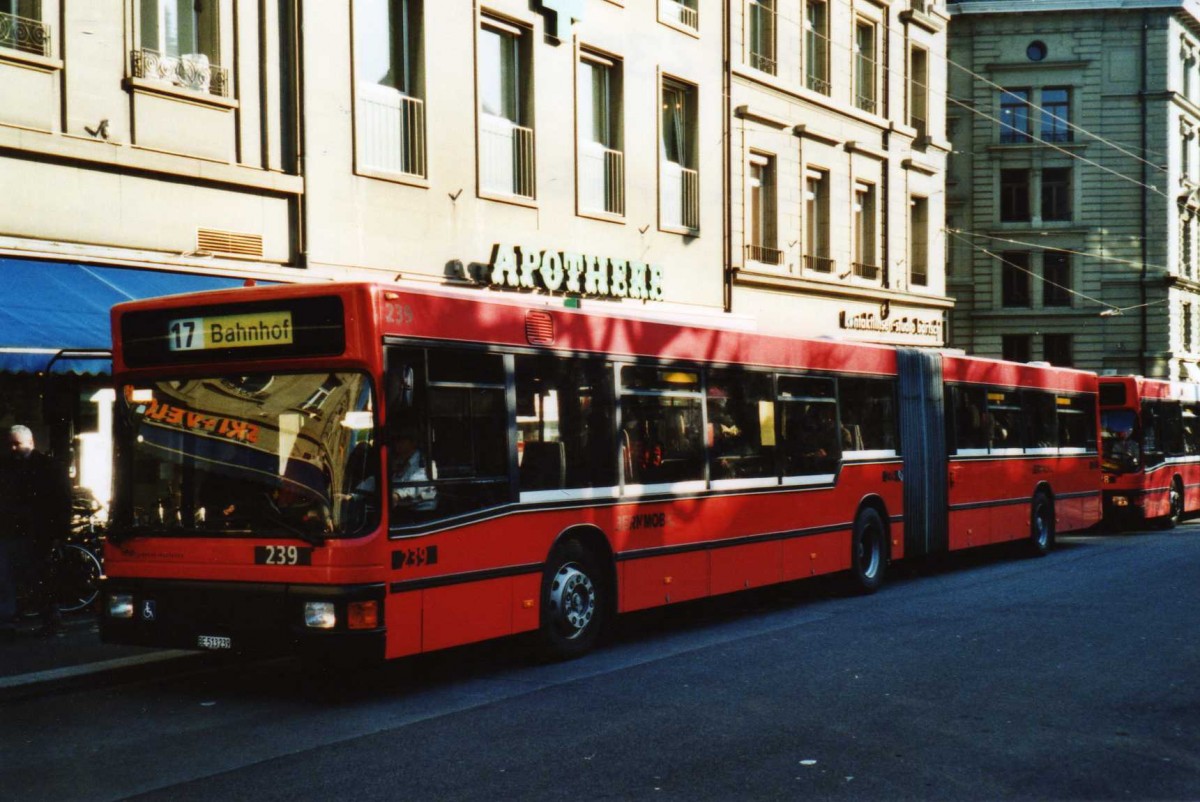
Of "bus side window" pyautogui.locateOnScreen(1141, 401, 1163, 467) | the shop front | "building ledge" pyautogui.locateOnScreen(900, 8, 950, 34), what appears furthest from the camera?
"building ledge" pyautogui.locateOnScreen(900, 8, 950, 34)

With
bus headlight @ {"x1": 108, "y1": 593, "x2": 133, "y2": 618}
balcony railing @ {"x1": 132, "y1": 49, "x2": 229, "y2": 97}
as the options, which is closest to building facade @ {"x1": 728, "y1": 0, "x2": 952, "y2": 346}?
balcony railing @ {"x1": 132, "y1": 49, "x2": 229, "y2": 97}

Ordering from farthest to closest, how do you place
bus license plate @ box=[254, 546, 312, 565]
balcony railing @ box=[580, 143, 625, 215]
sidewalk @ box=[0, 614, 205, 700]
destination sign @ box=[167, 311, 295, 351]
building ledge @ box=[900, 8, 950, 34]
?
1. building ledge @ box=[900, 8, 950, 34]
2. balcony railing @ box=[580, 143, 625, 215]
3. sidewalk @ box=[0, 614, 205, 700]
4. destination sign @ box=[167, 311, 295, 351]
5. bus license plate @ box=[254, 546, 312, 565]

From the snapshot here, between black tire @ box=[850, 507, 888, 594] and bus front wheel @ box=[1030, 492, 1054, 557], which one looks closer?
black tire @ box=[850, 507, 888, 594]

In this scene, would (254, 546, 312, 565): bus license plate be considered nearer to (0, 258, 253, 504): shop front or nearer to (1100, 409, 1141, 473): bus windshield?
(0, 258, 253, 504): shop front

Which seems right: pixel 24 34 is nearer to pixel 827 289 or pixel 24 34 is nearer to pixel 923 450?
pixel 923 450

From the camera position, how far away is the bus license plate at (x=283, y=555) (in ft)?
28.9

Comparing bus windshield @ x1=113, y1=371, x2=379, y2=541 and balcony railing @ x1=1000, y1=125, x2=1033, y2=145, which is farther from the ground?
balcony railing @ x1=1000, y1=125, x2=1033, y2=145

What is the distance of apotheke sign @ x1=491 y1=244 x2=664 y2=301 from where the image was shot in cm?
2006

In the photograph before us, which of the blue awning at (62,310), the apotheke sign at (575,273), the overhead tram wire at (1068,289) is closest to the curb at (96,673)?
the blue awning at (62,310)

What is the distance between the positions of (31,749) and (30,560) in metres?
3.81

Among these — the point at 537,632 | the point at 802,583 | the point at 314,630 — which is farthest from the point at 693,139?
the point at 314,630

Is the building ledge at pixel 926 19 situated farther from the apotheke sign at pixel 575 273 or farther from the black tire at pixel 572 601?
the black tire at pixel 572 601

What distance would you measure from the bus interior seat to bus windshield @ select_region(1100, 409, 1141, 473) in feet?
57.1

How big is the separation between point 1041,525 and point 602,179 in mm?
8503
